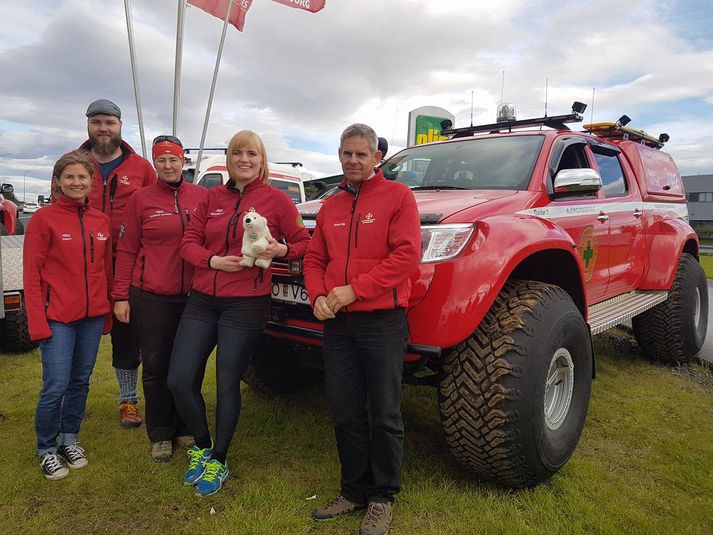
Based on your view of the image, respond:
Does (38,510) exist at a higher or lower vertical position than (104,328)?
lower

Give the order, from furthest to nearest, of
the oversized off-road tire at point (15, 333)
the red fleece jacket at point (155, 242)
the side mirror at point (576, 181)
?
the oversized off-road tire at point (15, 333) < the side mirror at point (576, 181) < the red fleece jacket at point (155, 242)

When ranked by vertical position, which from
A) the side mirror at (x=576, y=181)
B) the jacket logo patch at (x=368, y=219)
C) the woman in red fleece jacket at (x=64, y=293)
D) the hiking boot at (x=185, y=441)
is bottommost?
the hiking boot at (x=185, y=441)

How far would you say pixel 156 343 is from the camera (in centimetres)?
302

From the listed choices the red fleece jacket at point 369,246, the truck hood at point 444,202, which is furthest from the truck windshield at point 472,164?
the red fleece jacket at point 369,246

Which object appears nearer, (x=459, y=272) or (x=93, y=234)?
(x=459, y=272)

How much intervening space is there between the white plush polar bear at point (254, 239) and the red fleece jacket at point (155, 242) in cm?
53

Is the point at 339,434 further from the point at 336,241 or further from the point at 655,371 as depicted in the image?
the point at 655,371

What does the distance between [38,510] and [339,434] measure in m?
1.49

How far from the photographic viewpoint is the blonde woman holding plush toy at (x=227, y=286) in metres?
2.64

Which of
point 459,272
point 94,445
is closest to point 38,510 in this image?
point 94,445

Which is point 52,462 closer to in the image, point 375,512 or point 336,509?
point 336,509

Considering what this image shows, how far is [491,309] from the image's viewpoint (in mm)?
Result: 2600

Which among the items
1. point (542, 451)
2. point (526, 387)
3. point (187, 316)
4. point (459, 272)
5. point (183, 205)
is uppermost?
point (183, 205)

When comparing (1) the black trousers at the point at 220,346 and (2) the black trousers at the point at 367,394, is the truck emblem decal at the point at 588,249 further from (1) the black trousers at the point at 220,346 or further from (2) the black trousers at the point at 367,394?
(1) the black trousers at the point at 220,346
